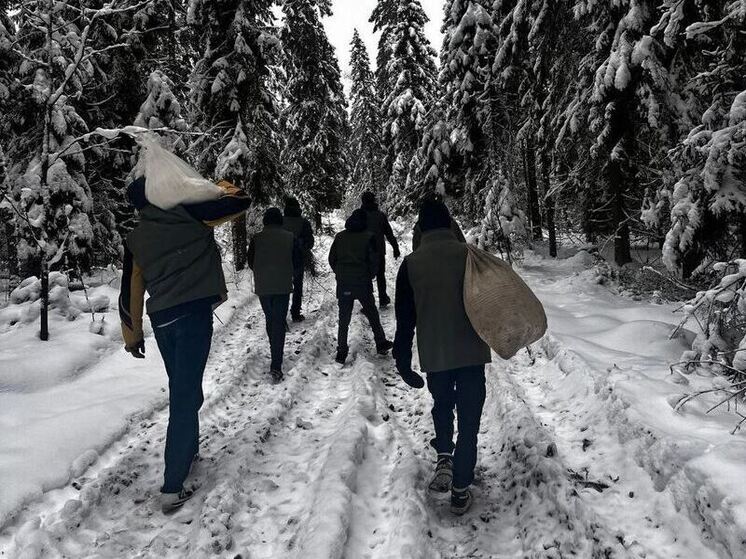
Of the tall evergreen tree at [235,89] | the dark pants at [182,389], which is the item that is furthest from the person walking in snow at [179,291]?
the tall evergreen tree at [235,89]

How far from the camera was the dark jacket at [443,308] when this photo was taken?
11.7 ft

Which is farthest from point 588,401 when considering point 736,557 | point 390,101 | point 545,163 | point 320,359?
point 390,101

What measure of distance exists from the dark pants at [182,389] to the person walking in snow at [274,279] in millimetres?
2669

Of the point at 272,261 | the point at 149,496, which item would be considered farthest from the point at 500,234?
the point at 149,496

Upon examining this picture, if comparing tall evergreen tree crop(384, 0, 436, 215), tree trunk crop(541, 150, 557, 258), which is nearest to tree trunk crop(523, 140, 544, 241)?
tree trunk crop(541, 150, 557, 258)

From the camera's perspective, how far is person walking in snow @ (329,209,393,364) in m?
7.48

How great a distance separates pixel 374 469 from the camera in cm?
413

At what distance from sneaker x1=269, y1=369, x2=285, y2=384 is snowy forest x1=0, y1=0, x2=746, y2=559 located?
540mm

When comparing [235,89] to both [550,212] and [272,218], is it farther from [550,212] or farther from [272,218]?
[550,212]

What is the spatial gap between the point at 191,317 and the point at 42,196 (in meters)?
5.34

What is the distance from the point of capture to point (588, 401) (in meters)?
5.14

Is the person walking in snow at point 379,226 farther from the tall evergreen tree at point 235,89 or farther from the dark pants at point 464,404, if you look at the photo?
the dark pants at point 464,404

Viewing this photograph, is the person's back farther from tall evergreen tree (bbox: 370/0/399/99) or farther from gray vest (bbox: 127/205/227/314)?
tall evergreen tree (bbox: 370/0/399/99)

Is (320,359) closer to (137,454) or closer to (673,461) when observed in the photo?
(137,454)
